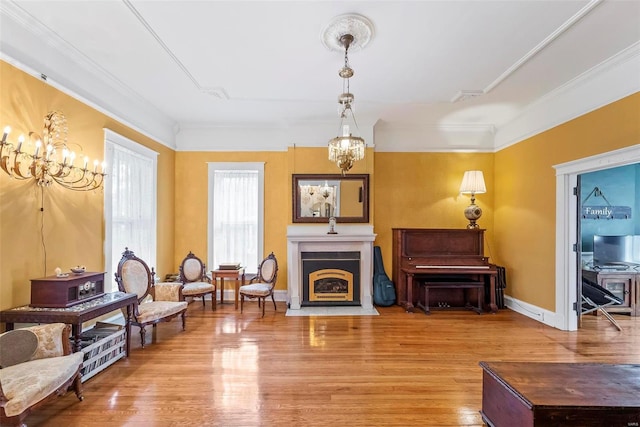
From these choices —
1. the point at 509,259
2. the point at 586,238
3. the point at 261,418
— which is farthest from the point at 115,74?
the point at 586,238

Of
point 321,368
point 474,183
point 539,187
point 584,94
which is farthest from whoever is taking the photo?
point 474,183

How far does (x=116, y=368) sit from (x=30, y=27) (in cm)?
321

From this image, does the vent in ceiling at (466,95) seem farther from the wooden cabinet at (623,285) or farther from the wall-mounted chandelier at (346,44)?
the wooden cabinet at (623,285)

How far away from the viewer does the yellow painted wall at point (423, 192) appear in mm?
5672

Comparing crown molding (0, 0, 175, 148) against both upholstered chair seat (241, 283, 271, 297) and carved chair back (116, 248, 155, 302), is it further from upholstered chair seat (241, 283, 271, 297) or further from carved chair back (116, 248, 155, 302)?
upholstered chair seat (241, 283, 271, 297)

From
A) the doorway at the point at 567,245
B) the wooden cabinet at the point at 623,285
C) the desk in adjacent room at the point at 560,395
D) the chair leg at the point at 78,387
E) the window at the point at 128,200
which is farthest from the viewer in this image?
the wooden cabinet at the point at 623,285

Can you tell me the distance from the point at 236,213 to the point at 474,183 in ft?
13.9

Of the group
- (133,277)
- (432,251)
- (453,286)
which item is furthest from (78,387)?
(432,251)

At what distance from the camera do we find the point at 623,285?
480 centimetres

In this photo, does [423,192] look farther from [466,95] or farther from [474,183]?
[466,95]

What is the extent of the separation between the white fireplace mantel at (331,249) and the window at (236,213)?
0.80 meters

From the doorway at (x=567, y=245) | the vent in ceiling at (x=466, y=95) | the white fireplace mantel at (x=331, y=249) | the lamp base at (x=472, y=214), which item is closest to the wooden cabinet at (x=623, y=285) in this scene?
the doorway at (x=567, y=245)

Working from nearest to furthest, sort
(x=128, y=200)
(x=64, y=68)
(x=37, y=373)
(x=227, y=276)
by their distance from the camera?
(x=37, y=373)
(x=64, y=68)
(x=128, y=200)
(x=227, y=276)

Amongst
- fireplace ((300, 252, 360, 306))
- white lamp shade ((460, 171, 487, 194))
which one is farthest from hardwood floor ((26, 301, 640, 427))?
white lamp shade ((460, 171, 487, 194))
